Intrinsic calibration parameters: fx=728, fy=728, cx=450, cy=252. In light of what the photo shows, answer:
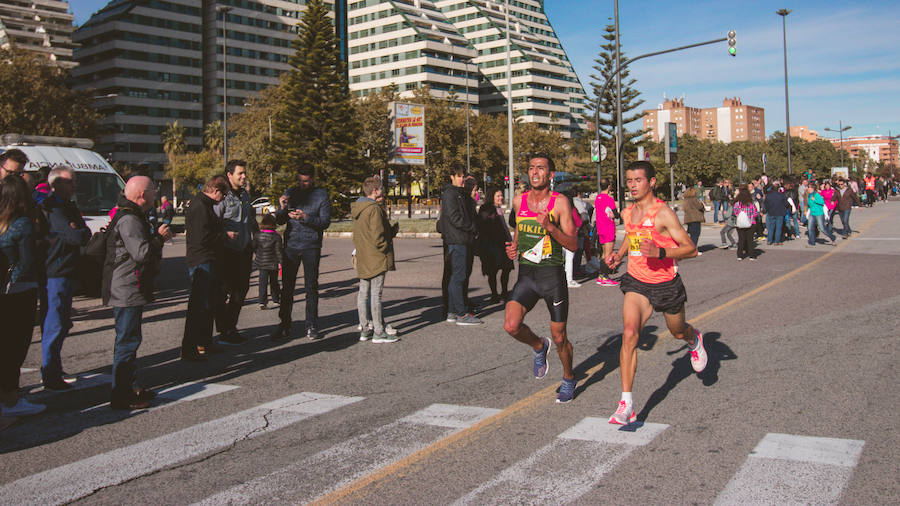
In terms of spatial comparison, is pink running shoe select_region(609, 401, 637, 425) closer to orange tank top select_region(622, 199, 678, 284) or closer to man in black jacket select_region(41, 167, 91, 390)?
orange tank top select_region(622, 199, 678, 284)

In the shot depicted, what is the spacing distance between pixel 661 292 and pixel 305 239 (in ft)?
14.8

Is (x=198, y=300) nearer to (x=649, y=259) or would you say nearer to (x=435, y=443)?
(x=435, y=443)

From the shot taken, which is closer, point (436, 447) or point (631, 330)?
point (436, 447)

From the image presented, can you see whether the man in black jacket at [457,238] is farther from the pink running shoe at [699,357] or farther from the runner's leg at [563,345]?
the pink running shoe at [699,357]

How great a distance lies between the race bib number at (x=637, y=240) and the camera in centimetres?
538

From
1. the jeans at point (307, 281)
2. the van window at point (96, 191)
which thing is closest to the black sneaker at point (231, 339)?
the jeans at point (307, 281)

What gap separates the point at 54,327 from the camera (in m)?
6.21

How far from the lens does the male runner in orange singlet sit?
16.7 feet

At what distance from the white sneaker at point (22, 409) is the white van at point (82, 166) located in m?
7.56

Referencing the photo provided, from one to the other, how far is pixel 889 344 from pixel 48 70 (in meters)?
56.8

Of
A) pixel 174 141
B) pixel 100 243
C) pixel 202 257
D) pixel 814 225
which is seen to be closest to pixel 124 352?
pixel 100 243

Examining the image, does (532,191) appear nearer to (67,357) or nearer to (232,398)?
(232,398)

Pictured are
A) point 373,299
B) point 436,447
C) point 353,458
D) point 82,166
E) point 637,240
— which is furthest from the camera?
point 82,166

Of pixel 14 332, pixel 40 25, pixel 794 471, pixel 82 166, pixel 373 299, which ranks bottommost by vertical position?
Result: pixel 794 471
